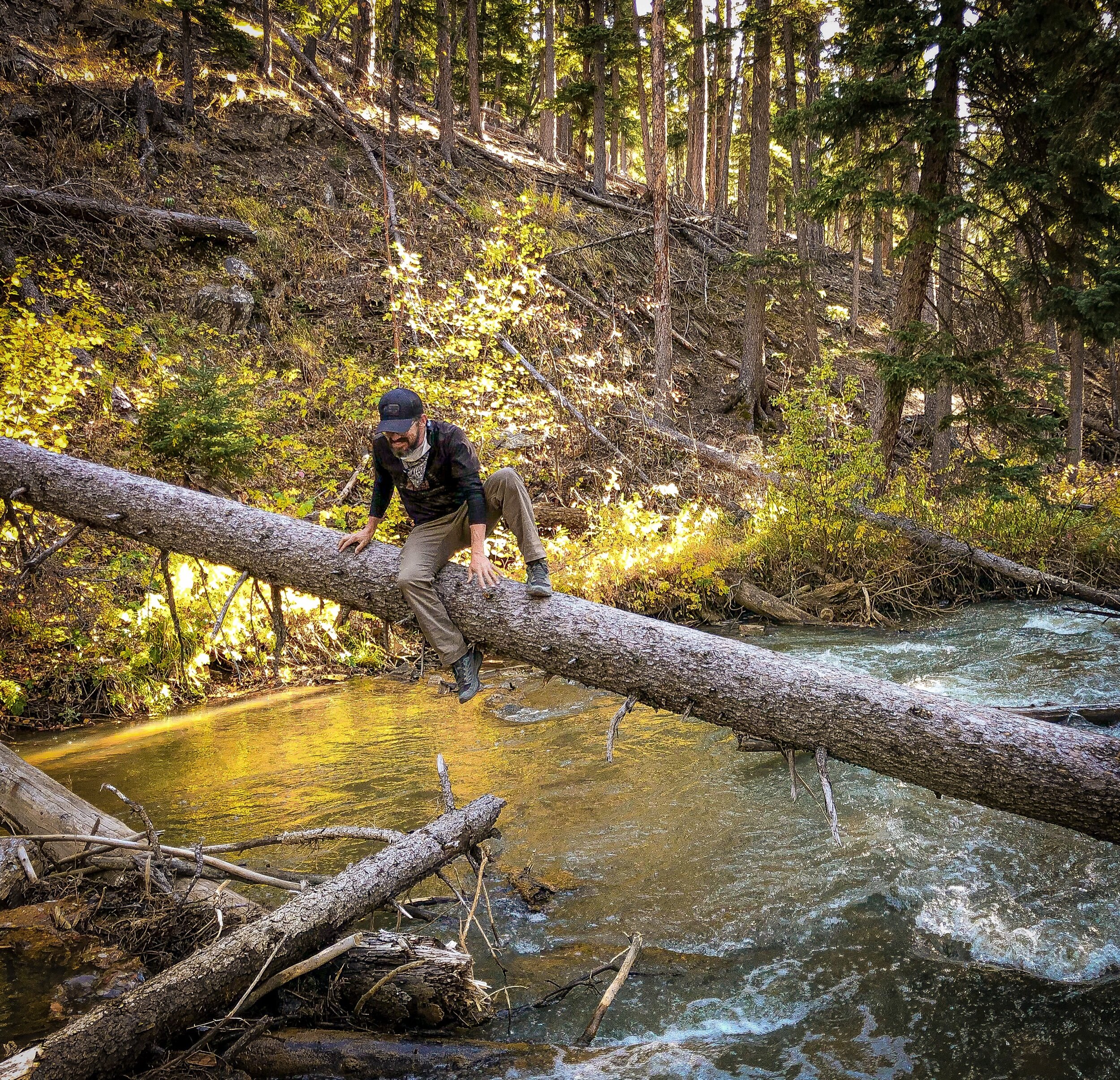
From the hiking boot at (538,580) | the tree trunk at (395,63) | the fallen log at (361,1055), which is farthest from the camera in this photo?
the tree trunk at (395,63)

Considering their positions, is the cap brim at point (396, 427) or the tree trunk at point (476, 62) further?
the tree trunk at point (476, 62)

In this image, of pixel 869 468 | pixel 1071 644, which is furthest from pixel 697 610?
pixel 1071 644

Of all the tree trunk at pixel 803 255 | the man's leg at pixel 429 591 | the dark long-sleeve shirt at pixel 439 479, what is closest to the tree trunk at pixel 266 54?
the tree trunk at pixel 803 255

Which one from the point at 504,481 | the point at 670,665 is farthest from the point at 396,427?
the point at 670,665

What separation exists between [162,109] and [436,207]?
23.7 feet

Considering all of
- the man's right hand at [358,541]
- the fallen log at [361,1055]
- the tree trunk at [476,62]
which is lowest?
the fallen log at [361,1055]

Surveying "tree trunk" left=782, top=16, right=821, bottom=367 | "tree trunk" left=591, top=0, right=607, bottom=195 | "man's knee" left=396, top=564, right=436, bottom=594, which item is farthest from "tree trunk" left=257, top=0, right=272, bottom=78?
"man's knee" left=396, top=564, right=436, bottom=594

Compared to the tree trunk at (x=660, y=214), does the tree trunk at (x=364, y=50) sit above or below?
above

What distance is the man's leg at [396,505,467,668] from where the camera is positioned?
176 inches

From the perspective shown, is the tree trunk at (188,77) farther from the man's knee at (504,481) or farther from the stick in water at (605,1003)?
the stick in water at (605,1003)

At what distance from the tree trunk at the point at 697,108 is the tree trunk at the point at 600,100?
10.3 ft

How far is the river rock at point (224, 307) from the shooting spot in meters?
15.3

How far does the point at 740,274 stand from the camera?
19109 mm

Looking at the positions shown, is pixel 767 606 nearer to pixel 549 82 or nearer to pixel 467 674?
pixel 467 674
